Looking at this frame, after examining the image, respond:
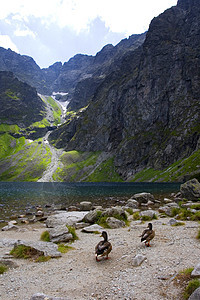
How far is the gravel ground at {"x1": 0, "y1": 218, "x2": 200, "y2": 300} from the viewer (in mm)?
8969

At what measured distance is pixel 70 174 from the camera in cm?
19125

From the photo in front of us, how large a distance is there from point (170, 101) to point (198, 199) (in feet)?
504

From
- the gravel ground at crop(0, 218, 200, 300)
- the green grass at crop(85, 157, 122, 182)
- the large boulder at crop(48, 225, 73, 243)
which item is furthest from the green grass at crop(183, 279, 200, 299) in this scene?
the green grass at crop(85, 157, 122, 182)

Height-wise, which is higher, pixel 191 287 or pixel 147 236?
pixel 191 287

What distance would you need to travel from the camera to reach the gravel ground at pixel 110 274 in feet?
29.4

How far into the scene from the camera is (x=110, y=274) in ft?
36.1

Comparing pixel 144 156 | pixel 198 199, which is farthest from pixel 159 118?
pixel 198 199

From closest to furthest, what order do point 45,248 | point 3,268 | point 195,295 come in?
point 195,295 → point 3,268 → point 45,248

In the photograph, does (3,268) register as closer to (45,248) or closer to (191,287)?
(45,248)

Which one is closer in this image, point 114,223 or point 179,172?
point 114,223

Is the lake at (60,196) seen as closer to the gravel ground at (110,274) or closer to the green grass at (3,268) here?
the green grass at (3,268)

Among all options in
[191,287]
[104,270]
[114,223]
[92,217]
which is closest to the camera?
[191,287]

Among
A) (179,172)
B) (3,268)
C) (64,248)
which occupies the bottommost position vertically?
(179,172)

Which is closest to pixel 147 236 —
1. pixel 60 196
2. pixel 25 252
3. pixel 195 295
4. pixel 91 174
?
pixel 195 295
